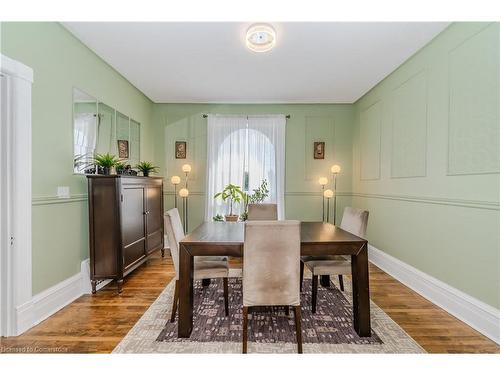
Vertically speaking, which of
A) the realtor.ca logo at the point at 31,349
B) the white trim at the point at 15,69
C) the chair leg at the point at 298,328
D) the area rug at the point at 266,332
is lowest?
the realtor.ca logo at the point at 31,349

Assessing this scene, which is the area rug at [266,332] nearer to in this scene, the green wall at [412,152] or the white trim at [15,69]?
the green wall at [412,152]

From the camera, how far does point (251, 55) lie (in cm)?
319

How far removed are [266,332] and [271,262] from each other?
0.72 m

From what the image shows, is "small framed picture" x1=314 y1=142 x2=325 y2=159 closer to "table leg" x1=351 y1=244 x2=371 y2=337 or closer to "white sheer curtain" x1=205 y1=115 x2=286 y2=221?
"white sheer curtain" x1=205 y1=115 x2=286 y2=221

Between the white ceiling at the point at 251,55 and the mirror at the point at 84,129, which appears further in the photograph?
the mirror at the point at 84,129

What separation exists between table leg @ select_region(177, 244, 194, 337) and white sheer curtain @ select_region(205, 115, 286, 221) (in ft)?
9.78

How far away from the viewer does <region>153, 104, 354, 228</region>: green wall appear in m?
5.11

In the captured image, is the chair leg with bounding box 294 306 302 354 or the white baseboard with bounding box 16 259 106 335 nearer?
the chair leg with bounding box 294 306 302 354

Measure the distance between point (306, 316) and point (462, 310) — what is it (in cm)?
136

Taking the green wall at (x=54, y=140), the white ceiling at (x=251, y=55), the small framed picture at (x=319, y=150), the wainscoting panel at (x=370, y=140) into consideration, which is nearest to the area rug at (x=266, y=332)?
the green wall at (x=54, y=140)

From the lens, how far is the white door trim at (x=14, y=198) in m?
2.09

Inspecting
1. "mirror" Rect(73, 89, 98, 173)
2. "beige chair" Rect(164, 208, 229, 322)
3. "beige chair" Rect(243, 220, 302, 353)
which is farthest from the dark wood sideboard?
"beige chair" Rect(243, 220, 302, 353)

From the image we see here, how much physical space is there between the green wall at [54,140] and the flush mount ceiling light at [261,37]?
185 centimetres

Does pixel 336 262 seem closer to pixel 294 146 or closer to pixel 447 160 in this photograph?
pixel 447 160
